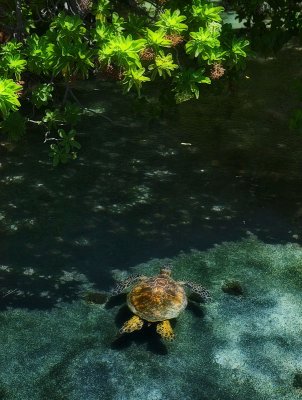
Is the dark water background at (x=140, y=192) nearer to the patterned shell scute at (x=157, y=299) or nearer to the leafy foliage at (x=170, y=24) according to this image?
the patterned shell scute at (x=157, y=299)

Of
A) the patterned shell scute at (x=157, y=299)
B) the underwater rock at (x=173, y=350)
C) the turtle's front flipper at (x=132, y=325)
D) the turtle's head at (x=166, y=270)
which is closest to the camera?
the underwater rock at (x=173, y=350)

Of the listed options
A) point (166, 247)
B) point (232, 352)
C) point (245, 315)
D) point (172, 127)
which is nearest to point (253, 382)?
point (232, 352)

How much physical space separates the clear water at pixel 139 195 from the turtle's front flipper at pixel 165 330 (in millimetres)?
608

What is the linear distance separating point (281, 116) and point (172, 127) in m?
2.88

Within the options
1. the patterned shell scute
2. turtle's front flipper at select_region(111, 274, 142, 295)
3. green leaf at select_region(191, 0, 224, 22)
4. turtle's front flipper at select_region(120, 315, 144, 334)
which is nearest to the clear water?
turtle's front flipper at select_region(111, 274, 142, 295)

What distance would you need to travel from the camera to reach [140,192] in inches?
424

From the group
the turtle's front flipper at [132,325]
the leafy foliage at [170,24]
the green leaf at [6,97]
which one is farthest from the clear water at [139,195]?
the green leaf at [6,97]

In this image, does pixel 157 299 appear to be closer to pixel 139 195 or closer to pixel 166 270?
pixel 166 270

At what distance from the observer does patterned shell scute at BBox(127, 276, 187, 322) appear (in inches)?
296

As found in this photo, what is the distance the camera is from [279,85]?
50.8ft

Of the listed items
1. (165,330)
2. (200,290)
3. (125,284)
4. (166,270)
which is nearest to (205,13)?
(166,270)

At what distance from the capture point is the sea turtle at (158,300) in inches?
295

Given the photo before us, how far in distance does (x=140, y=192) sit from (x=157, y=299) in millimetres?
3473

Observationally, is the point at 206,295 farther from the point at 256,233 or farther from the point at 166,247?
the point at 256,233
